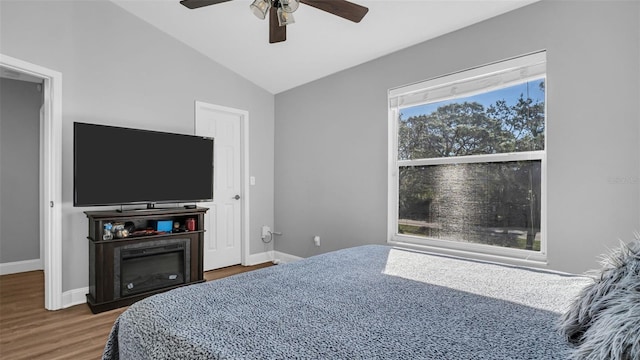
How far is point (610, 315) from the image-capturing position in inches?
28.4

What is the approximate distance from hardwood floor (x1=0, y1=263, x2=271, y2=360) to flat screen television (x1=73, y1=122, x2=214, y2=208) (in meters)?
0.94

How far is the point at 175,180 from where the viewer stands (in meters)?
3.29

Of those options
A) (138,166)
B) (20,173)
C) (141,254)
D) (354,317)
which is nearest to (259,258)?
(141,254)

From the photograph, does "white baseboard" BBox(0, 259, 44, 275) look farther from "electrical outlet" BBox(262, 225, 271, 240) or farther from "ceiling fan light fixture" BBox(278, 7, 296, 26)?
"ceiling fan light fixture" BBox(278, 7, 296, 26)

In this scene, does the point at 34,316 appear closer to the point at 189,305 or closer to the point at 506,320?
the point at 189,305

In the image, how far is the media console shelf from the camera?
271 centimetres

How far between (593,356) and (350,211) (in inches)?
113

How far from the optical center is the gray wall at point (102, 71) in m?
2.68

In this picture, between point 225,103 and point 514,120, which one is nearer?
point 514,120

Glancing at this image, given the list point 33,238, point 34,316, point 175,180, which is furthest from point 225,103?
point 33,238

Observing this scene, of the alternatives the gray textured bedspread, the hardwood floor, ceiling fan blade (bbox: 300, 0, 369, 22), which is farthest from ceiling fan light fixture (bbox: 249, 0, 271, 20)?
the hardwood floor

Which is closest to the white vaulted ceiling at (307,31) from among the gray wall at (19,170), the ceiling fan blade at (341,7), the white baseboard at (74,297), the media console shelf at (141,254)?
the ceiling fan blade at (341,7)

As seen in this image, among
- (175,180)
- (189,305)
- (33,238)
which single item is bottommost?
(33,238)

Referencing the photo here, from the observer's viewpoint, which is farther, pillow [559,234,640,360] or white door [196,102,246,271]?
white door [196,102,246,271]
